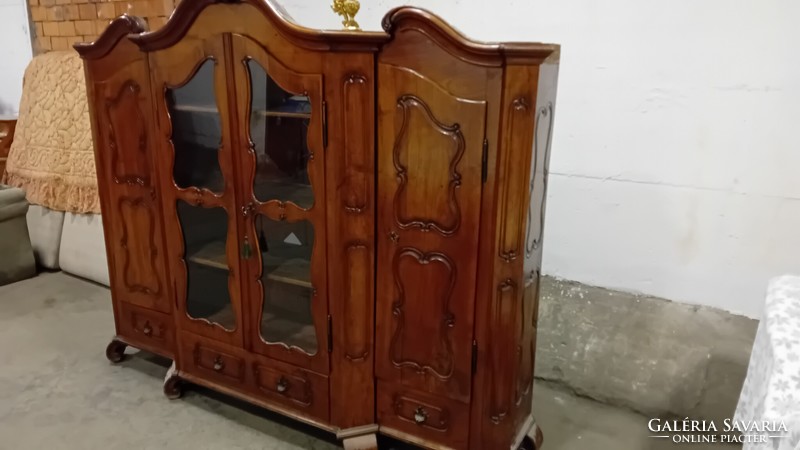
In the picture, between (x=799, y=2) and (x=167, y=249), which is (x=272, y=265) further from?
(x=799, y=2)

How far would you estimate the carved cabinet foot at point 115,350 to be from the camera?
99.7 inches

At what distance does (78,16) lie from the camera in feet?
11.1

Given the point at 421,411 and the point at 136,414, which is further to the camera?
the point at 136,414

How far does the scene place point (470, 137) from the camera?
155cm

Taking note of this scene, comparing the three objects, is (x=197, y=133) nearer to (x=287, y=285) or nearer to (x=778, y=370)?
(x=287, y=285)

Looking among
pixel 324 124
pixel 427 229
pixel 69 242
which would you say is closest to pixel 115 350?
pixel 69 242

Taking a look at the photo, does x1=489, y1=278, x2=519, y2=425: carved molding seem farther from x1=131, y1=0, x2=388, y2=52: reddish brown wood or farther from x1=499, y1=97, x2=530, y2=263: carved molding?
x1=131, y1=0, x2=388, y2=52: reddish brown wood

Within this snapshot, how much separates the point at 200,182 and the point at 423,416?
3.69ft

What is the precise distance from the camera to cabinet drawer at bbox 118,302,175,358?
236cm

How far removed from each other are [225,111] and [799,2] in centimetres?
177

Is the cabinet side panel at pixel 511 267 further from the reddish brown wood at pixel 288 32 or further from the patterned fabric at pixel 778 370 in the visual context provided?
the patterned fabric at pixel 778 370

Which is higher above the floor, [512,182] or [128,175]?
[512,182]

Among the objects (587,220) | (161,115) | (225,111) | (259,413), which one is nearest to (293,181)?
(225,111)

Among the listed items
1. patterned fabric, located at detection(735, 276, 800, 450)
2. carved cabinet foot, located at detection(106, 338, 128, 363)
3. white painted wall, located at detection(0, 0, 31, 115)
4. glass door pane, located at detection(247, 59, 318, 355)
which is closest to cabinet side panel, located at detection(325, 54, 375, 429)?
glass door pane, located at detection(247, 59, 318, 355)
